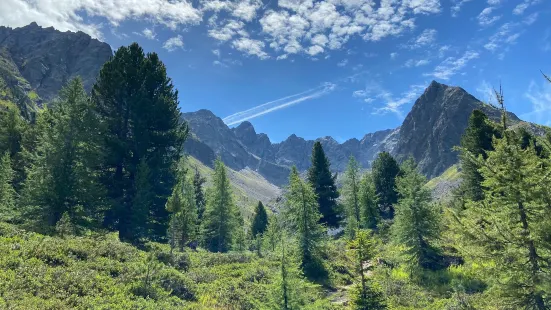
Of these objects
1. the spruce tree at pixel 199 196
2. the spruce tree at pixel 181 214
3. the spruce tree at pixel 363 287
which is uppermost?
the spruce tree at pixel 199 196

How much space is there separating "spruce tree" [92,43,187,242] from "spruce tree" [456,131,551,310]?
25.1m

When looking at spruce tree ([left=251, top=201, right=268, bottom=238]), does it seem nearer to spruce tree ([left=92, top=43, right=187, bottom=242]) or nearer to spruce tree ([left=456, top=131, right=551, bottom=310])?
spruce tree ([left=92, top=43, right=187, bottom=242])

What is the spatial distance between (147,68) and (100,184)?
1227 centimetres

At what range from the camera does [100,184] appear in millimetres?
26531

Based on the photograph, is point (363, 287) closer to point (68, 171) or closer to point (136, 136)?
point (68, 171)

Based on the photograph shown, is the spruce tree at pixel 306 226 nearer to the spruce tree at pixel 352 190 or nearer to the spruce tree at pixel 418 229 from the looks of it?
the spruce tree at pixel 418 229

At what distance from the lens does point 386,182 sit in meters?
54.2

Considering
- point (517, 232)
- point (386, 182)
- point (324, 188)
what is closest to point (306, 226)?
point (517, 232)

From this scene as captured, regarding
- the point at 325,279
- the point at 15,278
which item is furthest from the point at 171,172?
the point at 15,278

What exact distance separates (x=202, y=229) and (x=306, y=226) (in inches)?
930

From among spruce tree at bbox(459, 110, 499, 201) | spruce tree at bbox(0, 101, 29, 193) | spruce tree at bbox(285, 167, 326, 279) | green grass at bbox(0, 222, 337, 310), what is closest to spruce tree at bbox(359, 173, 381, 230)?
spruce tree at bbox(459, 110, 499, 201)

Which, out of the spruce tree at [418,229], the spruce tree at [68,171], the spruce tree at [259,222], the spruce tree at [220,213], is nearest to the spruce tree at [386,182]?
the spruce tree at [220,213]

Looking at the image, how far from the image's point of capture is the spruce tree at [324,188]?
46562 millimetres

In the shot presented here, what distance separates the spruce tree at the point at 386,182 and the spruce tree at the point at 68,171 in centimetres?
4180
